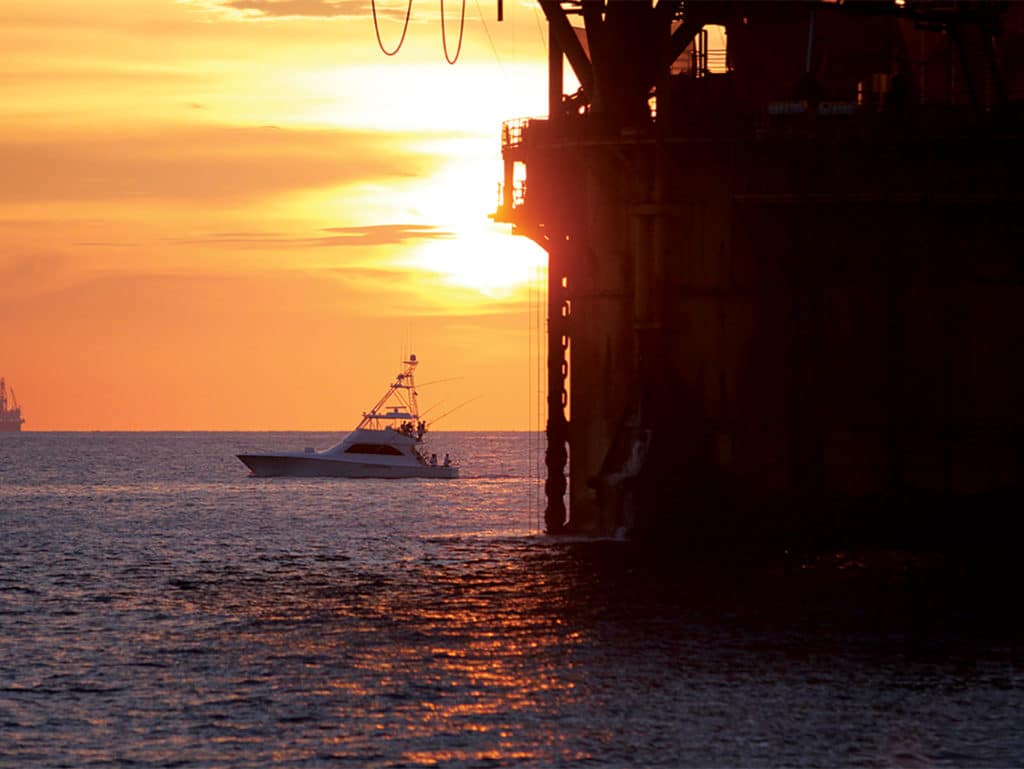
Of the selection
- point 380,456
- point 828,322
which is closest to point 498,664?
point 828,322

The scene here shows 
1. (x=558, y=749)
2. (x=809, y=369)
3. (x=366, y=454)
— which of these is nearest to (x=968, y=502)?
(x=809, y=369)

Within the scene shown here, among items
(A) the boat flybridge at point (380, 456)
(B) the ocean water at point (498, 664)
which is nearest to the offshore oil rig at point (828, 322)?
(B) the ocean water at point (498, 664)

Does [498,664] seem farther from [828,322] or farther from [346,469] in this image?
[346,469]

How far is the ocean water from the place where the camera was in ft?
87.6

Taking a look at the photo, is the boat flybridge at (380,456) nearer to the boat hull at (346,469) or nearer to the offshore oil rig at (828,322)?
the boat hull at (346,469)

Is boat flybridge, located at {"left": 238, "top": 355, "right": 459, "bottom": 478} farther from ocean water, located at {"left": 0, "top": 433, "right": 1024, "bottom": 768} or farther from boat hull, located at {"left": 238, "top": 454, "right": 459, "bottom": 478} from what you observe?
ocean water, located at {"left": 0, "top": 433, "right": 1024, "bottom": 768}

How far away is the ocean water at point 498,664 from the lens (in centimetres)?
2669

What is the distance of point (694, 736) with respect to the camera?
88.7 ft

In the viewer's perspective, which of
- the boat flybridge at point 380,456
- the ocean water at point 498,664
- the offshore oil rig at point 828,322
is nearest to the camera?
the ocean water at point 498,664

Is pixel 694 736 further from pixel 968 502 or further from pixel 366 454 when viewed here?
pixel 366 454

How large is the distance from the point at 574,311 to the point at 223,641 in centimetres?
1545

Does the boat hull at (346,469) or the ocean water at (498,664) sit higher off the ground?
the ocean water at (498,664)

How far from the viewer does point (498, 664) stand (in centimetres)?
3369

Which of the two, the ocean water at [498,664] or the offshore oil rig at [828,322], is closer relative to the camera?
the ocean water at [498,664]
